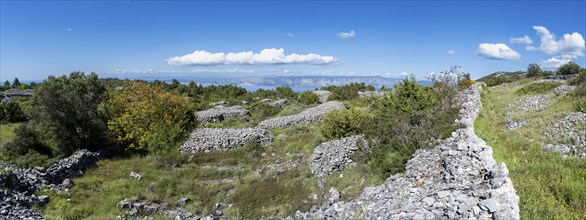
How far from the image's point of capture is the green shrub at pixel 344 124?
17812 millimetres

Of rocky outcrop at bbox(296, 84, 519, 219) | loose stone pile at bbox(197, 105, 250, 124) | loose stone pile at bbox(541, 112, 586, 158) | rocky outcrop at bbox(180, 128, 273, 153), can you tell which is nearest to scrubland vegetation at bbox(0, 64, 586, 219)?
loose stone pile at bbox(541, 112, 586, 158)

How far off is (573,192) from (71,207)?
1602 cm

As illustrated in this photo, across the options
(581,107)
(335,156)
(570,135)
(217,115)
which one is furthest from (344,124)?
(217,115)

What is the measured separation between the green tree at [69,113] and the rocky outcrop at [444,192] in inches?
631

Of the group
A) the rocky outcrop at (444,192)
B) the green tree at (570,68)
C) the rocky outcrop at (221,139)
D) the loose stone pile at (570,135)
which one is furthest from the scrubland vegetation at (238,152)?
the green tree at (570,68)

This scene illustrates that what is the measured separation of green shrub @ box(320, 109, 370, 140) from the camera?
1781 centimetres

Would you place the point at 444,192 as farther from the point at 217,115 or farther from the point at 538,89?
the point at 538,89

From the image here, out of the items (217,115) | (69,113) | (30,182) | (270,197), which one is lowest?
(270,197)

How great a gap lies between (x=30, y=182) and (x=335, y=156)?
43.4 ft

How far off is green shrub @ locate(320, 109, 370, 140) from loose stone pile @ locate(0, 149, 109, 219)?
13.2m

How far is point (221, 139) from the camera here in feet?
70.1

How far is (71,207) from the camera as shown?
12070 mm

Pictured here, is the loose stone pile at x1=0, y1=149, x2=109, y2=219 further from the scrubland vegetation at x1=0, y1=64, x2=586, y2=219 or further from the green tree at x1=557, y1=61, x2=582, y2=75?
the green tree at x1=557, y1=61, x2=582, y2=75

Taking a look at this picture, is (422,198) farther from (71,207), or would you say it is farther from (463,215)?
(71,207)
